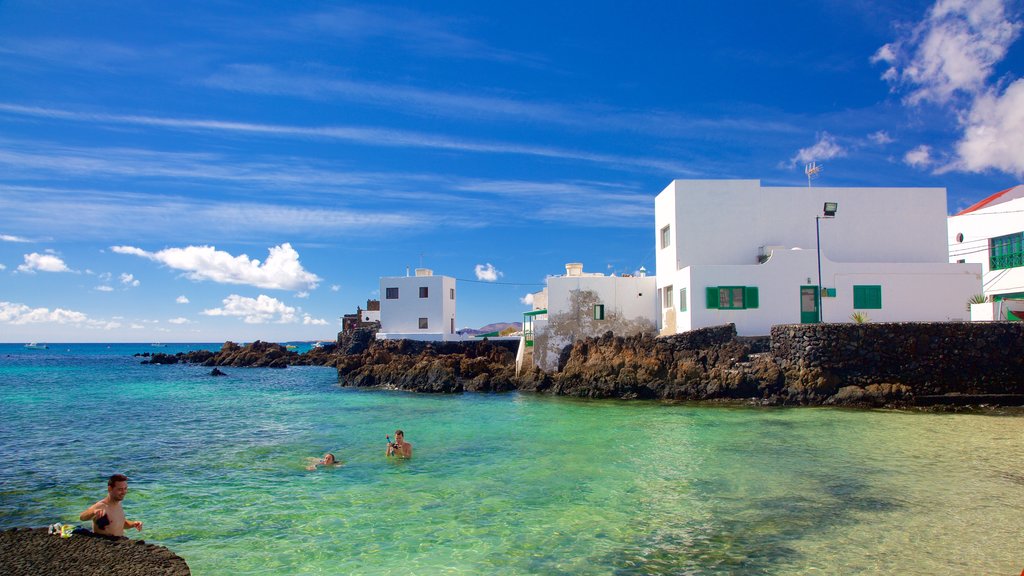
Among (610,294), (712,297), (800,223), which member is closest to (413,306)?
(610,294)

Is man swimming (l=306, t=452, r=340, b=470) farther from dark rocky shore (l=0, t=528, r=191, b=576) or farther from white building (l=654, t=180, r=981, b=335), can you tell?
white building (l=654, t=180, r=981, b=335)

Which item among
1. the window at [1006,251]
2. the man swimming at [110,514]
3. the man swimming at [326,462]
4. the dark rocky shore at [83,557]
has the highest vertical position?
the window at [1006,251]

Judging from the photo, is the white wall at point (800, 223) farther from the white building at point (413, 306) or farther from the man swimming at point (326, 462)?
the white building at point (413, 306)

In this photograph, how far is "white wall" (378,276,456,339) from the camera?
162 ft

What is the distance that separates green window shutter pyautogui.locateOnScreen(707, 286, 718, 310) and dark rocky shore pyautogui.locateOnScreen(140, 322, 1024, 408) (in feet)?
3.28

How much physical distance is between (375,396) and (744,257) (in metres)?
18.6

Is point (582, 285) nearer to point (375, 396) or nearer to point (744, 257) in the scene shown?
point (744, 257)

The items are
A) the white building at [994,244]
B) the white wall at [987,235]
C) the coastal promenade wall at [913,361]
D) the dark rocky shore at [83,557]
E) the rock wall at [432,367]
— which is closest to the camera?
the dark rocky shore at [83,557]

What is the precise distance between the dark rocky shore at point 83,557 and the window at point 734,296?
2188 cm

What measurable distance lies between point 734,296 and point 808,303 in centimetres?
309

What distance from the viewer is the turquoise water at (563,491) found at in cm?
789

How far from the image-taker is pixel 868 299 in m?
25.0

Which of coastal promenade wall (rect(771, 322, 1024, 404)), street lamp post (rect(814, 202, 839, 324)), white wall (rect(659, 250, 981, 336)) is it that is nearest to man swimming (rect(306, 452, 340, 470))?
white wall (rect(659, 250, 981, 336))

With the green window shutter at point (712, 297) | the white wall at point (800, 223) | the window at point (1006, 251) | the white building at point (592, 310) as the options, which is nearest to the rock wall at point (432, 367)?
the white building at point (592, 310)
